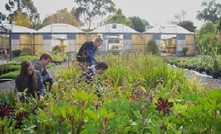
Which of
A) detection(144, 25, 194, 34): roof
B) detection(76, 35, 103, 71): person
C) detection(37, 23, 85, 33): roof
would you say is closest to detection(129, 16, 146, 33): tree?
detection(144, 25, 194, 34): roof

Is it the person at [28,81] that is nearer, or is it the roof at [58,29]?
the person at [28,81]

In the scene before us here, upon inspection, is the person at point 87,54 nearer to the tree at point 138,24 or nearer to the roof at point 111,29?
the roof at point 111,29

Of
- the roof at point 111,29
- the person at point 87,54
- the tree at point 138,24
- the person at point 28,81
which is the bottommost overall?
the person at point 28,81

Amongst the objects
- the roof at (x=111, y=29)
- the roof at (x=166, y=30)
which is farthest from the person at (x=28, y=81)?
the roof at (x=166, y=30)

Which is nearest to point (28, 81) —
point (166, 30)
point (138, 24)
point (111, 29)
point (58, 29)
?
point (111, 29)

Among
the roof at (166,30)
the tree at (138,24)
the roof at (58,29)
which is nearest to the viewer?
the roof at (58,29)

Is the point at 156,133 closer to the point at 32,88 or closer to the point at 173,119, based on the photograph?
the point at 173,119

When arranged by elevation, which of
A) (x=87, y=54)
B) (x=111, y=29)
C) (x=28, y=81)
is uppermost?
(x=111, y=29)

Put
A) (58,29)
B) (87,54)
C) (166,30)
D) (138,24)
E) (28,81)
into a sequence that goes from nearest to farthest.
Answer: (28,81) < (87,54) < (58,29) < (166,30) < (138,24)

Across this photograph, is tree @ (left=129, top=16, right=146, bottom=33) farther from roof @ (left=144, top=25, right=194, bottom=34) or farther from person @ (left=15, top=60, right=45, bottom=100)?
person @ (left=15, top=60, right=45, bottom=100)

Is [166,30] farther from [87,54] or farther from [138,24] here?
[87,54]

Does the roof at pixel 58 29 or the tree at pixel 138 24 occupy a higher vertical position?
the tree at pixel 138 24

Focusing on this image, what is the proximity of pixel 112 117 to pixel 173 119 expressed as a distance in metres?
0.28

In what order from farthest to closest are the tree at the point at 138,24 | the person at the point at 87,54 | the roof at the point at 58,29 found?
1. the tree at the point at 138,24
2. the roof at the point at 58,29
3. the person at the point at 87,54
